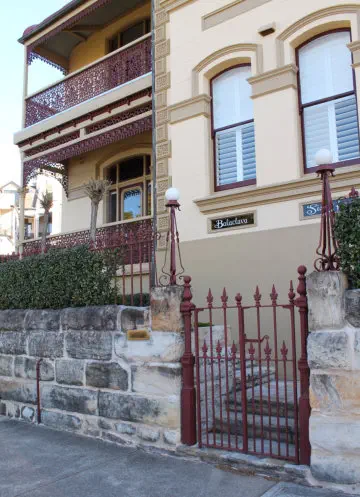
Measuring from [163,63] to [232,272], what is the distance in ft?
15.2

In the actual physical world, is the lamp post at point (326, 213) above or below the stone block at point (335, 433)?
above

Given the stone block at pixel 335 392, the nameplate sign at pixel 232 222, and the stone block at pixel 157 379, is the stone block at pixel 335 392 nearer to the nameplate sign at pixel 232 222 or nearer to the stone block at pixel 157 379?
the stone block at pixel 157 379

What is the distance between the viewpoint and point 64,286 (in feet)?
22.8

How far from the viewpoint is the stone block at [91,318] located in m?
6.14

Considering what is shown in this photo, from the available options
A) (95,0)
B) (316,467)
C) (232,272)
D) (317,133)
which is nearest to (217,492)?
(316,467)

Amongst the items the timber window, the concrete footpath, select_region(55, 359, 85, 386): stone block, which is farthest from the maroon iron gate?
the timber window

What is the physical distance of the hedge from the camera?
6.61 meters

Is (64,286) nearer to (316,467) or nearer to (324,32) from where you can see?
(316,467)

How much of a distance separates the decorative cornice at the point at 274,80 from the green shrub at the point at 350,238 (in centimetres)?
426

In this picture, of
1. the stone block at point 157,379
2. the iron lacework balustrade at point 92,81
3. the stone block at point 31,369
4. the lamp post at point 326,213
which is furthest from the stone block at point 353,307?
the iron lacework balustrade at point 92,81

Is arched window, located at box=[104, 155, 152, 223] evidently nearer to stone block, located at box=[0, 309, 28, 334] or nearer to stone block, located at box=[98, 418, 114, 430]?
stone block, located at box=[0, 309, 28, 334]

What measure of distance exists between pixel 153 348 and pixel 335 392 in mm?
2180

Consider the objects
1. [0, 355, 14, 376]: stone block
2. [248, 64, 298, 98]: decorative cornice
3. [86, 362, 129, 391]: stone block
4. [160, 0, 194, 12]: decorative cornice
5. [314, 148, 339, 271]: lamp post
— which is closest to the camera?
[314, 148, 339, 271]: lamp post

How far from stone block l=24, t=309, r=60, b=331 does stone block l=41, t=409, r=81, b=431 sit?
1.15 m
